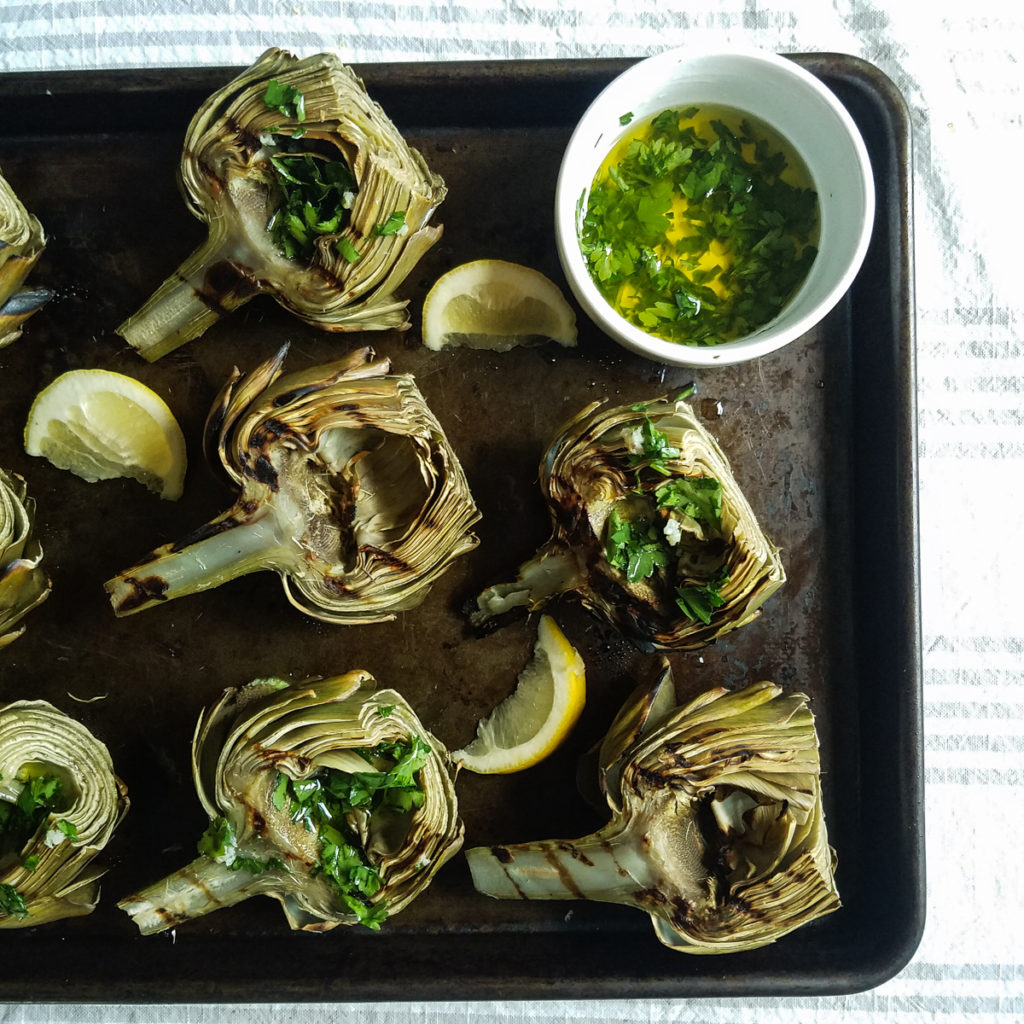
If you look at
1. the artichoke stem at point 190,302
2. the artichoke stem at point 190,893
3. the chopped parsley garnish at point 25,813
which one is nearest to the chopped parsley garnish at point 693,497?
the artichoke stem at point 190,302

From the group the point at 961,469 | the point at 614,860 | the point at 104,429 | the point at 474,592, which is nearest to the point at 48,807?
the point at 104,429

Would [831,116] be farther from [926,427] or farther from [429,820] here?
[429,820]

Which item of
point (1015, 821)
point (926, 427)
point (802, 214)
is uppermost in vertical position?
point (802, 214)

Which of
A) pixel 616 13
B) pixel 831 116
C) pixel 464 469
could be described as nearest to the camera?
pixel 831 116

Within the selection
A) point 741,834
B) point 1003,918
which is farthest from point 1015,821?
point 741,834

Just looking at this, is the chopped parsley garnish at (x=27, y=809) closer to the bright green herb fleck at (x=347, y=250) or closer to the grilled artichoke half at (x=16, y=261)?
the grilled artichoke half at (x=16, y=261)

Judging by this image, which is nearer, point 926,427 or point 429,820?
point 429,820

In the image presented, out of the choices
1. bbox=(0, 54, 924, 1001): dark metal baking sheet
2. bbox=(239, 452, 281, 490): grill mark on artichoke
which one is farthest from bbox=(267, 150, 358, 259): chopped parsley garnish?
bbox=(239, 452, 281, 490): grill mark on artichoke

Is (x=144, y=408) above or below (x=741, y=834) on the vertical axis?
above
